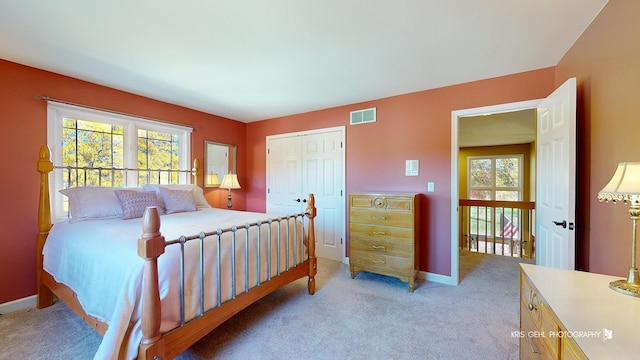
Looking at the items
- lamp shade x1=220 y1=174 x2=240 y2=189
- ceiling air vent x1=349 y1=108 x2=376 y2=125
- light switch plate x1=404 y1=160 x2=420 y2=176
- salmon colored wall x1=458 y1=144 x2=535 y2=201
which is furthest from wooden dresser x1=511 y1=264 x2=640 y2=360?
salmon colored wall x1=458 y1=144 x2=535 y2=201

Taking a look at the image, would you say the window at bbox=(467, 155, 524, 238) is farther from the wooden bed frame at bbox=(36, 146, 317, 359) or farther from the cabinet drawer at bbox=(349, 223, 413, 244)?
the wooden bed frame at bbox=(36, 146, 317, 359)

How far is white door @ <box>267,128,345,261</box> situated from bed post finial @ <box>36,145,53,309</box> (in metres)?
2.75

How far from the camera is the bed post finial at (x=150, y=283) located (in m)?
1.31

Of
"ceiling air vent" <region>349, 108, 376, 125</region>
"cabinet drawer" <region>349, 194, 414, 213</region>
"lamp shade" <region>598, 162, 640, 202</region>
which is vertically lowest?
"cabinet drawer" <region>349, 194, 414, 213</region>

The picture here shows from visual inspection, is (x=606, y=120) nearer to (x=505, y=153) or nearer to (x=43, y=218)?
(x=43, y=218)

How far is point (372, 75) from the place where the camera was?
271 centimetres

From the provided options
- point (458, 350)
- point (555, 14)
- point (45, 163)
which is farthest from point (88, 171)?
point (555, 14)

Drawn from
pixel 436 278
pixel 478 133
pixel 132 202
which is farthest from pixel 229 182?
pixel 478 133

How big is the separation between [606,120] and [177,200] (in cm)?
388

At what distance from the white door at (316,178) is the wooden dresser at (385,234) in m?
0.70

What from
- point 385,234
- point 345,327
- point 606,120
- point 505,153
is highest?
point 505,153

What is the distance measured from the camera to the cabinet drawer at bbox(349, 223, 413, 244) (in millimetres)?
2818

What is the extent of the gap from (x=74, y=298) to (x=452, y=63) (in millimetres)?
3779

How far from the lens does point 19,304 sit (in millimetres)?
2389
